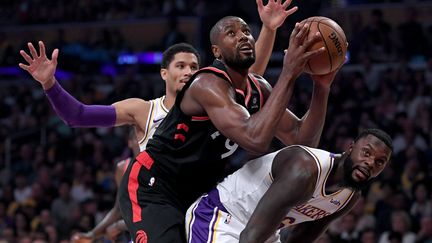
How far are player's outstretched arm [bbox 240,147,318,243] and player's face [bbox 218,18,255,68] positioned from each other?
67 cm

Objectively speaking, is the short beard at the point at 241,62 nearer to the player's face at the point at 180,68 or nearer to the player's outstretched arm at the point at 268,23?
the player's outstretched arm at the point at 268,23

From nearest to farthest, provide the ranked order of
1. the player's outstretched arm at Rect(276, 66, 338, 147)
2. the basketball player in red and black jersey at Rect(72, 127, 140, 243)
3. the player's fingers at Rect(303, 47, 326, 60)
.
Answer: the player's fingers at Rect(303, 47, 326, 60)
the player's outstretched arm at Rect(276, 66, 338, 147)
the basketball player in red and black jersey at Rect(72, 127, 140, 243)

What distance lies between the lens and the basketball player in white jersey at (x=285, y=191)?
3.87 meters

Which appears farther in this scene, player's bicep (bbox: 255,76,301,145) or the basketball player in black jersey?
player's bicep (bbox: 255,76,301,145)

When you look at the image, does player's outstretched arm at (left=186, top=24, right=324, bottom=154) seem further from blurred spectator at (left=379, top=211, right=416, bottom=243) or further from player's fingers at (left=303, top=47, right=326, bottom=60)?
blurred spectator at (left=379, top=211, right=416, bottom=243)

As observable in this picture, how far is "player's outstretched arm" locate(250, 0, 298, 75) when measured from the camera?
15.6ft

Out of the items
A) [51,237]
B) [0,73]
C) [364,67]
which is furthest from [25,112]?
[364,67]

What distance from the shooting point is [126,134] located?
1248 cm

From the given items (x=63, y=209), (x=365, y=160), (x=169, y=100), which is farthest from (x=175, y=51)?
(x=63, y=209)

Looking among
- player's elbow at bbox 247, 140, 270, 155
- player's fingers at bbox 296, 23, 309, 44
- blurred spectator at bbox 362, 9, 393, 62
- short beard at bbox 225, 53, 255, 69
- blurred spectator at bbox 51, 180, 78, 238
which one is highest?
player's fingers at bbox 296, 23, 309, 44

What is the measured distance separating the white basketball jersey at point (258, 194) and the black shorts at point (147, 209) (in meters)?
0.29

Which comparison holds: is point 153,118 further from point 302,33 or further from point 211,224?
point 302,33

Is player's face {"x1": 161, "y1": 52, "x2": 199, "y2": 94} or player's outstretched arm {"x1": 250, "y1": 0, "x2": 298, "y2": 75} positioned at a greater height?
player's outstretched arm {"x1": 250, "y1": 0, "x2": 298, "y2": 75}

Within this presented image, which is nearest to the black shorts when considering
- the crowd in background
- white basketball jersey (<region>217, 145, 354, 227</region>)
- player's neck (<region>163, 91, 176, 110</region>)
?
white basketball jersey (<region>217, 145, 354, 227</region>)
